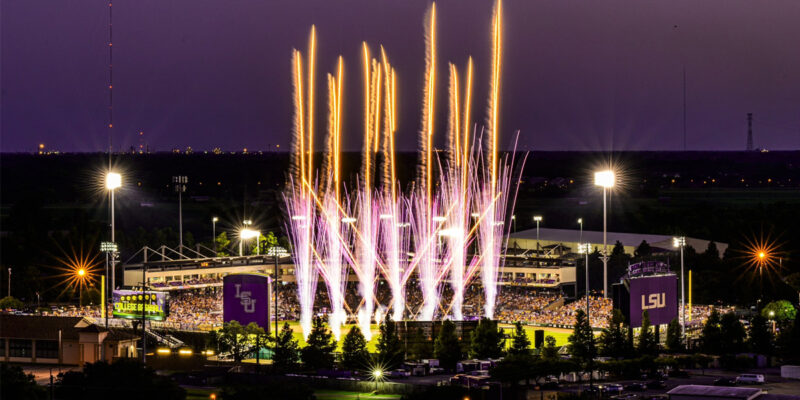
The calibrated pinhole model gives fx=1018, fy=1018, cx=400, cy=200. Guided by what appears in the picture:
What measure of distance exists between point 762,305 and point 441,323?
19.5 metres

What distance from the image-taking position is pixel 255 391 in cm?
2559

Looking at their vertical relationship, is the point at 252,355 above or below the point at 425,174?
below

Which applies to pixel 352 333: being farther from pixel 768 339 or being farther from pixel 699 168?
pixel 699 168

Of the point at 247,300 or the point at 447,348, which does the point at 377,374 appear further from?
the point at 247,300

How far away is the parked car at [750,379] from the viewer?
32.5 metres

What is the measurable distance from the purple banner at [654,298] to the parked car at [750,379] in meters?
6.60

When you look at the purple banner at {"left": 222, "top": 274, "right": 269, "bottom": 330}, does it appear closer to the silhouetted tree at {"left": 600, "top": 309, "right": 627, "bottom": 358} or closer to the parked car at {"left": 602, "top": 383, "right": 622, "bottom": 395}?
the silhouetted tree at {"left": 600, "top": 309, "right": 627, "bottom": 358}

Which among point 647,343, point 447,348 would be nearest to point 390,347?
point 447,348

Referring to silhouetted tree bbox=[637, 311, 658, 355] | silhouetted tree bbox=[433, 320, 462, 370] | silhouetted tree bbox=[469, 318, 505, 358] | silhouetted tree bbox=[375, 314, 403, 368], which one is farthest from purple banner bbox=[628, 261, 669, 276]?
silhouetted tree bbox=[375, 314, 403, 368]

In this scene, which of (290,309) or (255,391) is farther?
(290,309)

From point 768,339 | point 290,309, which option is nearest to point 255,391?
point 768,339

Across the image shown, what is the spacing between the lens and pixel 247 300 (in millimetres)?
41781

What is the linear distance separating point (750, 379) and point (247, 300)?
19.8 meters

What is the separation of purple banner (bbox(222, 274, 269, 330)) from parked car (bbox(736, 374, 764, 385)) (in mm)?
18414
